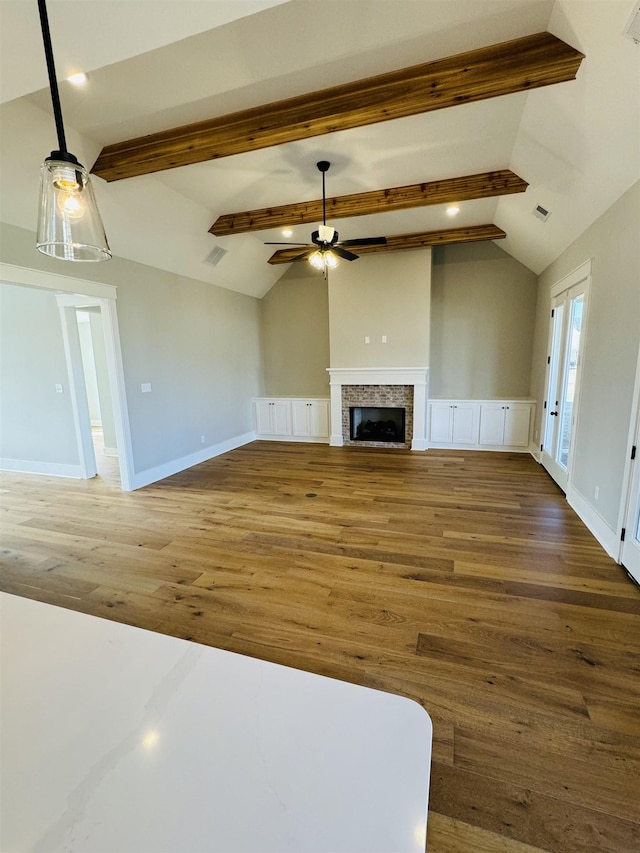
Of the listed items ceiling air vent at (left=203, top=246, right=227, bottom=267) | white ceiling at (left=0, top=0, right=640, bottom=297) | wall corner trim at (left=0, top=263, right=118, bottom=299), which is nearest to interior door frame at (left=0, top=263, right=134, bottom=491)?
wall corner trim at (left=0, top=263, right=118, bottom=299)

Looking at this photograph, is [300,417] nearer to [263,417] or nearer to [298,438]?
[298,438]

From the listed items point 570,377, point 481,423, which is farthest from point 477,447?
point 570,377

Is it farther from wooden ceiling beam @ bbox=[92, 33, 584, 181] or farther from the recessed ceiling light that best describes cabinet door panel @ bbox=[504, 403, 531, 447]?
the recessed ceiling light

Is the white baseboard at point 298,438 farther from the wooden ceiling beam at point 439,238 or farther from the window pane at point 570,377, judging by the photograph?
the window pane at point 570,377

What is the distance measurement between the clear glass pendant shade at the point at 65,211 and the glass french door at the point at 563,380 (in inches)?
165

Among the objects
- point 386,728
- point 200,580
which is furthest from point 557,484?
point 386,728

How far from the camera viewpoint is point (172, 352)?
17.5ft

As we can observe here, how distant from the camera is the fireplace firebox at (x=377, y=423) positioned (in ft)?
22.5

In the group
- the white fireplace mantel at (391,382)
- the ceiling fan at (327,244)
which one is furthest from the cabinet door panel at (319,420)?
the ceiling fan at (327,244)

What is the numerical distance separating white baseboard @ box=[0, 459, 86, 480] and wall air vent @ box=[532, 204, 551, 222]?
252 inches

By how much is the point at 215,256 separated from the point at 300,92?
124 inches

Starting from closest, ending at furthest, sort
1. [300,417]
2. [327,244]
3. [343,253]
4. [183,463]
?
[327,244]
[343,253]
[183,463]
[300,417]

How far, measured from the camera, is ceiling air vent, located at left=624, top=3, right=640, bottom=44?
179 cm

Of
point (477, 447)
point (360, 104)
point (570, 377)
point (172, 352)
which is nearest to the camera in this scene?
point (360, 104)
